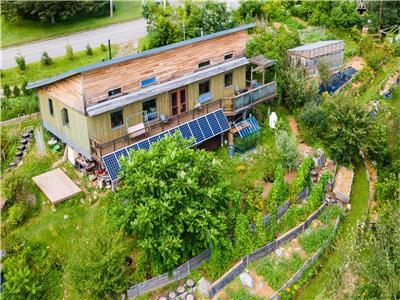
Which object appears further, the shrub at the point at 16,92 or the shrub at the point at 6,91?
the shrub at the point at 16,92

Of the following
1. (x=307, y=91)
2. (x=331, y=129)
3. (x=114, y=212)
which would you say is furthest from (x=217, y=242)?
(x=307, y=91)

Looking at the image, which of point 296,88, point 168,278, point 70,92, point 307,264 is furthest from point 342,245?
point 70,92

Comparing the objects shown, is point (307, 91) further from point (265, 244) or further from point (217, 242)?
point (217, 242)

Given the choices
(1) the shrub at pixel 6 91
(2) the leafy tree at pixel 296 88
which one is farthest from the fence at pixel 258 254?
(1) the shrub at pixel 6 91

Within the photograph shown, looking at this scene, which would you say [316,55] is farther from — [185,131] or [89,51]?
[89,51]

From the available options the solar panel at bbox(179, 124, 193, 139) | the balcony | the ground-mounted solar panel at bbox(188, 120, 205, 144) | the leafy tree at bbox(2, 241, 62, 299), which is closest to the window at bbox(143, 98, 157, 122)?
the balcony

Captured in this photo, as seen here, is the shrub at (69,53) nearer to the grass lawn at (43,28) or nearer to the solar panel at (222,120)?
the grass lawn at (43,28)
